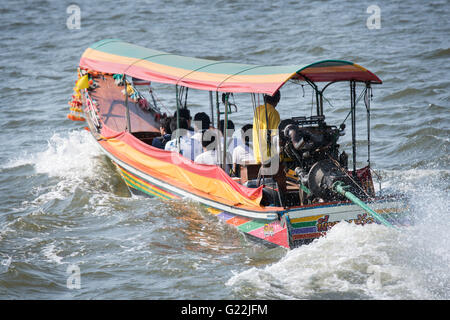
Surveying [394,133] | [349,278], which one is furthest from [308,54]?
[349,278]

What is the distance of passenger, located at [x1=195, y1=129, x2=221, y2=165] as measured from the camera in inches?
281

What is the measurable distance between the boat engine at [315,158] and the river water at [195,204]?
0.44m

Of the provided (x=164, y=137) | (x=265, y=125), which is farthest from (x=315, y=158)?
(x=164, y=137)

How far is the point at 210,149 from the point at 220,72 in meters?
1.00

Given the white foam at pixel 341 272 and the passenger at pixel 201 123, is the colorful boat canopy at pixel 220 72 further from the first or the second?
the white foam at pixel 341 272

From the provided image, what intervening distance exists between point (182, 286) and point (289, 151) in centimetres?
182

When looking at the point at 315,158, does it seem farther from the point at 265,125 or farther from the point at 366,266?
the point at 366,266

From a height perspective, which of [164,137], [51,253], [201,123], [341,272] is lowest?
[51,253]

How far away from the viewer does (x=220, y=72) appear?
6.84m

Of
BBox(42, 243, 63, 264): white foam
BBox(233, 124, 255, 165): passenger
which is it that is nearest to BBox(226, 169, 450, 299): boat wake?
BBox(233, 124, 255, 165): passenger

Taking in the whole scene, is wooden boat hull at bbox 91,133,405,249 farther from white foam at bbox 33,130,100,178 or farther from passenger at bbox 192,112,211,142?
white foam at bbox 33,130,100,178

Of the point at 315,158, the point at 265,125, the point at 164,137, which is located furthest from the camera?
the point at 164,137

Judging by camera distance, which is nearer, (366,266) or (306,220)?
(366,266)

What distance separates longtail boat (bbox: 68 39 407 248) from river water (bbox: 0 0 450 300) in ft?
0.68
